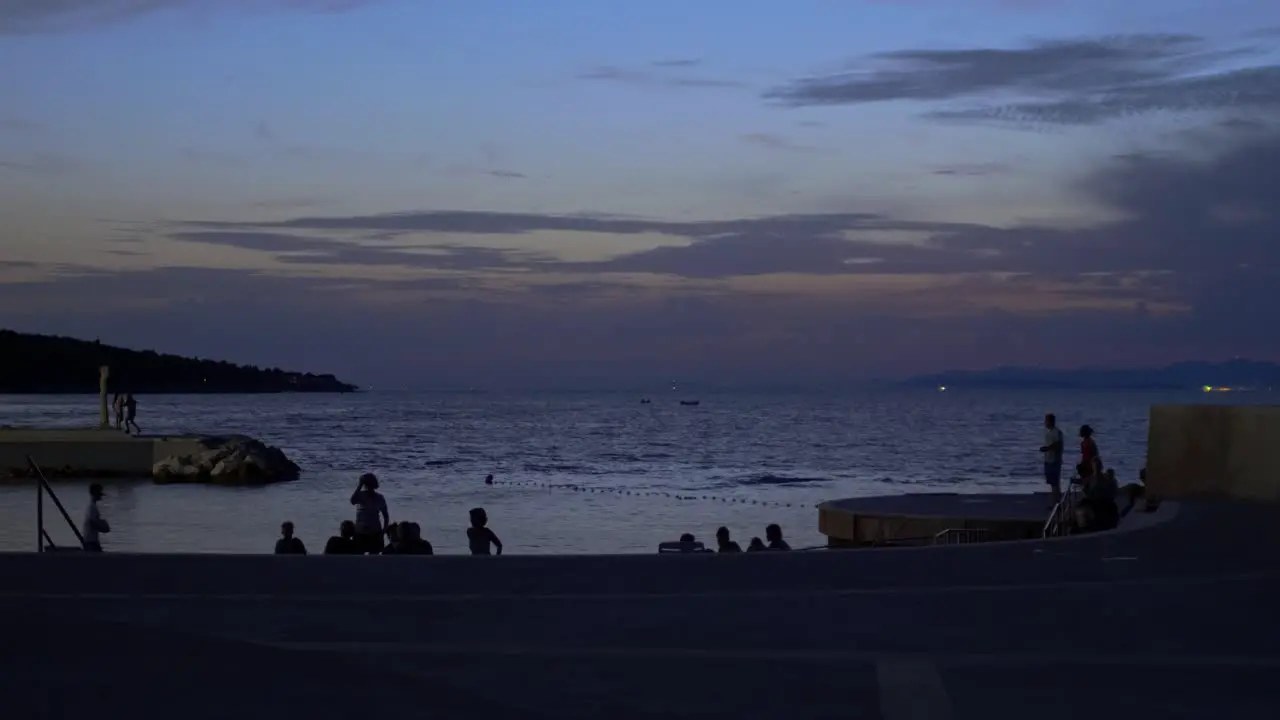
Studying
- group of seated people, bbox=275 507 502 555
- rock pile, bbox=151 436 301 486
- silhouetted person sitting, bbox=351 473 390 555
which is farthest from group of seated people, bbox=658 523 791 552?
rock pile, bbox=151 436 301 486

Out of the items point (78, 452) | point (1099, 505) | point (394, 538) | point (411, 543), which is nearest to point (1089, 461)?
point (1099, 505)

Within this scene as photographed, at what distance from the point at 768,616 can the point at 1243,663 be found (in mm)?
2947

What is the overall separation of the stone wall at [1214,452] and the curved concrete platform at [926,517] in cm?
236

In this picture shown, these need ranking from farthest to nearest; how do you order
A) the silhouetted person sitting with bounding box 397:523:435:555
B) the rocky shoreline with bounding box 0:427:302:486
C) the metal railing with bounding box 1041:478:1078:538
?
the rocky shoreline with bounding box 0:427:302:486 → the metal railing with bounding box 1041:478:1078:538 → the silhouetted person sitting with bounding box 397:523:435:555

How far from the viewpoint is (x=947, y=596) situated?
427 inches

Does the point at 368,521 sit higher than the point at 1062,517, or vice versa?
the point at 1062,517

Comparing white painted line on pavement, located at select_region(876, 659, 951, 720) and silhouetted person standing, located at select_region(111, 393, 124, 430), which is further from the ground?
white painted line on pavement, located at select_region(876, 659, 951, 720)

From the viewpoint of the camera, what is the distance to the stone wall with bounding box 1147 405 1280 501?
58.3ft

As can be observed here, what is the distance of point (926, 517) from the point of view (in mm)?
22172

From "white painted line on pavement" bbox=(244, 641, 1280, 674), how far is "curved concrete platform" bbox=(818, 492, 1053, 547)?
40.1 feet

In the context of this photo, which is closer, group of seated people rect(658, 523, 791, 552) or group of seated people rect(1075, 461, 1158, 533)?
group of seated people rect(1075, 461, 1158, 533)

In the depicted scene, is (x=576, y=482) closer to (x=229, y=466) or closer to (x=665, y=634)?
(x=229, y=466)

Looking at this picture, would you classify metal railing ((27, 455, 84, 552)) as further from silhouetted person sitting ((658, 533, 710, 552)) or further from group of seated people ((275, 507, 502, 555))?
silhouetted person sitting ((658, 533, 710, 552))

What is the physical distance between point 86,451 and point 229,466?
17.6 feet
